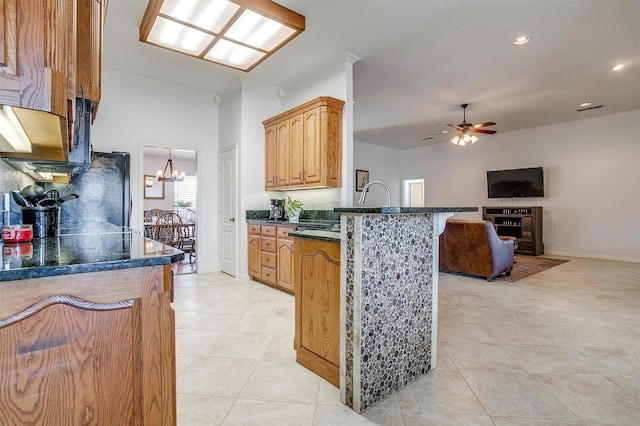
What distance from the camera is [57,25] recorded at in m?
0.80

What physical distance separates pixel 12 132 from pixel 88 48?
46cm

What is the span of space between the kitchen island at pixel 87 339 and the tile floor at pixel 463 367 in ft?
2.31

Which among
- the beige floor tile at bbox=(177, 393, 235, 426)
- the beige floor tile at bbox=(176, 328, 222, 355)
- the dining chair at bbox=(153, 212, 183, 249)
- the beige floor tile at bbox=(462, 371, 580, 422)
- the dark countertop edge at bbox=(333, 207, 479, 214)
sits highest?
the dark countertop edge at bbox=(333, 207, 479, 214)

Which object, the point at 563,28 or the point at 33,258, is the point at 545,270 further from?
the point at 33,258

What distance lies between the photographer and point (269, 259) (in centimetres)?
418

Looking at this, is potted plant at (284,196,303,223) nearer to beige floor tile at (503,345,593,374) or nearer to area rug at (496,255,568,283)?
beige floor tile at (503,345,593,374)

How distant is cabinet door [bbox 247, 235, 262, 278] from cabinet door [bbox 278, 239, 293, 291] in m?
0.52

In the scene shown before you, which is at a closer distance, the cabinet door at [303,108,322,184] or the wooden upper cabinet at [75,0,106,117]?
the wooden upper cabinet at [75,0,106,117]

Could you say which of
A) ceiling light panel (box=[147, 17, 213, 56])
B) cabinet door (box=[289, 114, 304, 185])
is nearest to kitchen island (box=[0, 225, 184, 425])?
ceiling light panel (box=[147, 17, 213, 56])

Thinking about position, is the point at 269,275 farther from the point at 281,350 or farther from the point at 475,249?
the point at 475,249

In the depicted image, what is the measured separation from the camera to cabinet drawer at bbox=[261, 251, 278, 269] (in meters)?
4.07

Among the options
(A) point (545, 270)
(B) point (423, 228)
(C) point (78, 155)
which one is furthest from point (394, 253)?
(A) point (545, 270)

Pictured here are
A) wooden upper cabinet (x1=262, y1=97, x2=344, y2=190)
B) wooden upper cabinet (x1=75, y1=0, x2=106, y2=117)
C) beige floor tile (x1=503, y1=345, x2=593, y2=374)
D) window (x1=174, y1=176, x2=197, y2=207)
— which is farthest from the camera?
window (x1=174, y1=176, x2=197, y2=207)

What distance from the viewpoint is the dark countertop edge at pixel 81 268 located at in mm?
825
